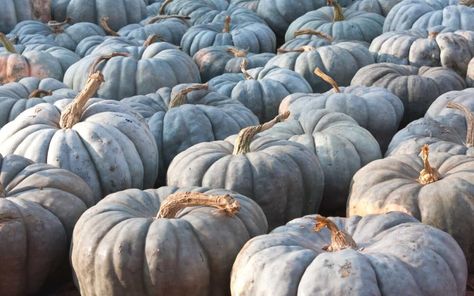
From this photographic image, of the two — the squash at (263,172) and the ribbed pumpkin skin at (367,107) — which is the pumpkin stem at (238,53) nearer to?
the ribbed pumpkin skin at (367,107)

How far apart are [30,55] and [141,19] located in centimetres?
300

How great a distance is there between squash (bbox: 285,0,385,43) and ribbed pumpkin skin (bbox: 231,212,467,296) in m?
5.63

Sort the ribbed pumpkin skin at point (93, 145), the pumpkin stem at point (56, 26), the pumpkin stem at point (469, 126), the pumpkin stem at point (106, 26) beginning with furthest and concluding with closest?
the pumpkin stem at point (56, 26) → the pumpkin stem at point (106, 26) → the pumpkin stem at point (469, 126) → the ribbed pumpkin skin at point (93, 145)

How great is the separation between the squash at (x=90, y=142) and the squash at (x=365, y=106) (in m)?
1.51

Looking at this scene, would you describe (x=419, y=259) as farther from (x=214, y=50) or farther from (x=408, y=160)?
(x=214, y=50)

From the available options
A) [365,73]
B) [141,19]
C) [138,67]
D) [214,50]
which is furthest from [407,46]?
[141,19]

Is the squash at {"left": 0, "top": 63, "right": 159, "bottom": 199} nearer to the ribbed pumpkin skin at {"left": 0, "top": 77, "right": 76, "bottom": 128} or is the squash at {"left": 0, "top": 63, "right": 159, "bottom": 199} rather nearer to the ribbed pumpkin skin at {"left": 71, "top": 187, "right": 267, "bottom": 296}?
the ribbed pumpkin skin at {"left": 0, "top": 77, "right": 76, "bottom": 128}

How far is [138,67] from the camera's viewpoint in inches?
293

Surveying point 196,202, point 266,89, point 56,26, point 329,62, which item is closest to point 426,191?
point 196,202

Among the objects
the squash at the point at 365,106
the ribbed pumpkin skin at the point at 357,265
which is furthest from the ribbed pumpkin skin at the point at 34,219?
the squash at the point at 365,106

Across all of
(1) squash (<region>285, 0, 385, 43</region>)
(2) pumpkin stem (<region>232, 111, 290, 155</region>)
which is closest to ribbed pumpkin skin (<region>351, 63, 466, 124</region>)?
(1) squash (<region>285, 0, 385, 43</region>)

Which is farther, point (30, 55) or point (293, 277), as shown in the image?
point (30, 55)

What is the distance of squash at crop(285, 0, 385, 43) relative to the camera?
9.37 m

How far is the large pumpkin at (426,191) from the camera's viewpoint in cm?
443
